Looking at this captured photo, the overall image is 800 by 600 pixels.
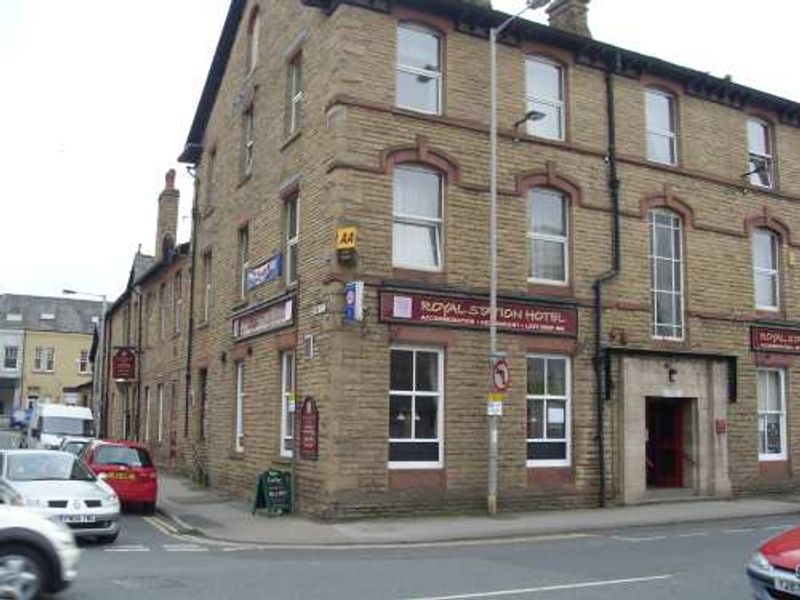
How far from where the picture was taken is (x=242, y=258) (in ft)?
77.4

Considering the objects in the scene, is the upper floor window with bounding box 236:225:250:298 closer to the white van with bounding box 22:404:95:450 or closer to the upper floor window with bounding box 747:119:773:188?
the upper floor window with bounding box 747:119:773:188

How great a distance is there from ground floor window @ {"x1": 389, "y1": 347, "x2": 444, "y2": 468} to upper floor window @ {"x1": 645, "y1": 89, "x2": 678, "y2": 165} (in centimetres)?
784

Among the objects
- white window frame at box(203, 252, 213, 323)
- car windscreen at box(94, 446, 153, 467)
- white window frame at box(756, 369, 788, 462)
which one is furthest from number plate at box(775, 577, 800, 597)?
white window frame at box(203, 252, 213, 323)

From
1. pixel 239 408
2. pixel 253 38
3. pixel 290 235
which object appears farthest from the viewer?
pixel 253 38

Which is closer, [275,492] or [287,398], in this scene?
[275,492]

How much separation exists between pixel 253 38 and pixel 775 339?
15.5m

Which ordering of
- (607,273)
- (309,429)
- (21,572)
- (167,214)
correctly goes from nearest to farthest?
(21,572), (309,429), (607,273), (167,214)

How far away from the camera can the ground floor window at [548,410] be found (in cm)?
1892

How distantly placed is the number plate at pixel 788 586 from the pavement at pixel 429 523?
7.64m

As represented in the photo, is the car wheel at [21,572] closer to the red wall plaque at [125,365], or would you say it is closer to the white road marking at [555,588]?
the white road marking at [555,588]

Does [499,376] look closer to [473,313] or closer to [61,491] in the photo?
[473,313]

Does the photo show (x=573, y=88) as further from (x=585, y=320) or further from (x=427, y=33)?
(x=585, y=320)

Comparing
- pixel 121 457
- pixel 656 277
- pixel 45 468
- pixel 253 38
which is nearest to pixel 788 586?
pixel 45 468

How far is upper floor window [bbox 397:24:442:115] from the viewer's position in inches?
731
